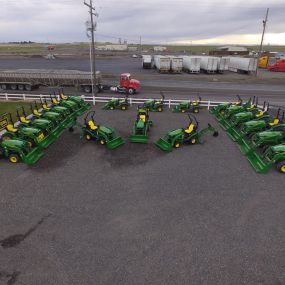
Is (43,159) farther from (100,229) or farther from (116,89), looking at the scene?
(116,89)

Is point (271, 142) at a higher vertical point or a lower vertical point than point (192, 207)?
higher

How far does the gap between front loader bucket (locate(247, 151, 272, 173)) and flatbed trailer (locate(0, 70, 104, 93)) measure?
815 inches

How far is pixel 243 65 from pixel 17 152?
44.2m

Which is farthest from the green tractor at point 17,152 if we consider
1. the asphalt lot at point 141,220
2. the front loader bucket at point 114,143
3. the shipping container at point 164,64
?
the shipping container at point 164,64

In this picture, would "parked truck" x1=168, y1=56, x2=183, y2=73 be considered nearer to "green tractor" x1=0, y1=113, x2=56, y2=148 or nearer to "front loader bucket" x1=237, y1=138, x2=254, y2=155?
"front loader bucket" x1=237, y1=138, x2=254, y2=155

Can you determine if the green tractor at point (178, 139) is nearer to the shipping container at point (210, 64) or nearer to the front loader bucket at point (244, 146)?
the front loader bucket at point (244, 146)

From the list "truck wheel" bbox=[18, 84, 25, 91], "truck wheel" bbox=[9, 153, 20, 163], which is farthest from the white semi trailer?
"truck wheel" bbox=[9, 153, 20, 163]

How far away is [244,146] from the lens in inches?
534

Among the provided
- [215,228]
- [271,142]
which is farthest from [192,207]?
[271,142]

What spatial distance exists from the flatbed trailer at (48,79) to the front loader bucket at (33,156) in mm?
17285

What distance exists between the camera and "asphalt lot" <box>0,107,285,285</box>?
253 inches

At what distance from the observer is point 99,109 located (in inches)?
838

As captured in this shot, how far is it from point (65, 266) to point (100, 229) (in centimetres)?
156

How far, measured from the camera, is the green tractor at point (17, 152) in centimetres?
1169
